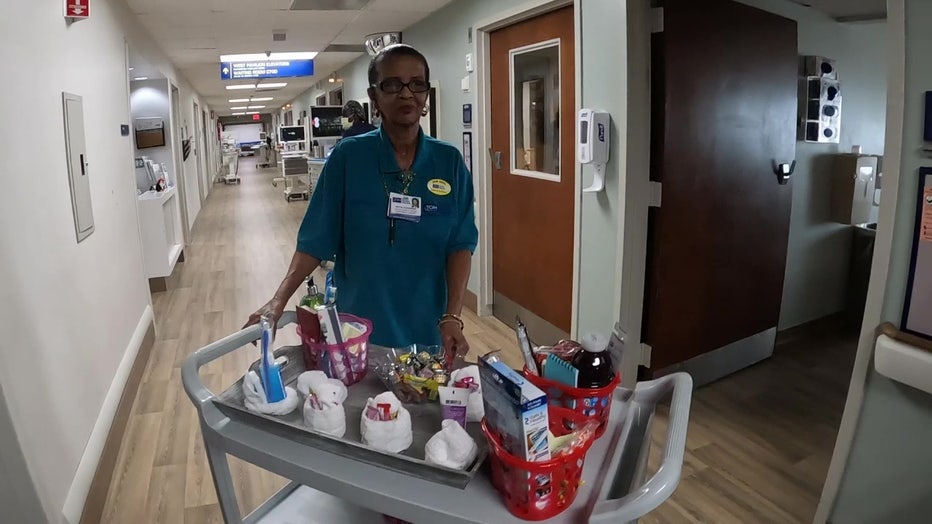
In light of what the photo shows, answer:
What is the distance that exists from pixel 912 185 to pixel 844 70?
2.64m

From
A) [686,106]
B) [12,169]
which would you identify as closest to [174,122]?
[12,169]

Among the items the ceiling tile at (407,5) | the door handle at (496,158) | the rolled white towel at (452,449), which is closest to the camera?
the rolled white towel at (452,449)

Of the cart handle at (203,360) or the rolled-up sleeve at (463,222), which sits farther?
the rolled-up sleeve at (463,222)

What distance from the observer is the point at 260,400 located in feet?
3.32

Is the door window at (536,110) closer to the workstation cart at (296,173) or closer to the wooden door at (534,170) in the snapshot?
the wooden door at (534,170)

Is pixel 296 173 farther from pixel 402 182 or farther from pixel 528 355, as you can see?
pixel 528 355

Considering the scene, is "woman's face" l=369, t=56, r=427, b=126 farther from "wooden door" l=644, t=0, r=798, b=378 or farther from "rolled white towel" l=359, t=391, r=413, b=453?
"wooden door" l=644, t=0, r=798, b=378

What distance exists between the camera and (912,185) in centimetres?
157

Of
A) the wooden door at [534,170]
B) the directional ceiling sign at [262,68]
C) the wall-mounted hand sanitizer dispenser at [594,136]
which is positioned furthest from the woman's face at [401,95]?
the directional ceiling sign at [262,68]

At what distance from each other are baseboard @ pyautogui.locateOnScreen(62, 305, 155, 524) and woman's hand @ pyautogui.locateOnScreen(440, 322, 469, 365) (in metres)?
1.46

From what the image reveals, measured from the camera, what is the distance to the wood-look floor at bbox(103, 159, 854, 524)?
7.31 ft

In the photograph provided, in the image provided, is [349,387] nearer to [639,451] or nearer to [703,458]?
[639,451]

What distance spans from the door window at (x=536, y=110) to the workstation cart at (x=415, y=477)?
102 inches

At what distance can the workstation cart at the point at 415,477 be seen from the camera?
2.66 ft
